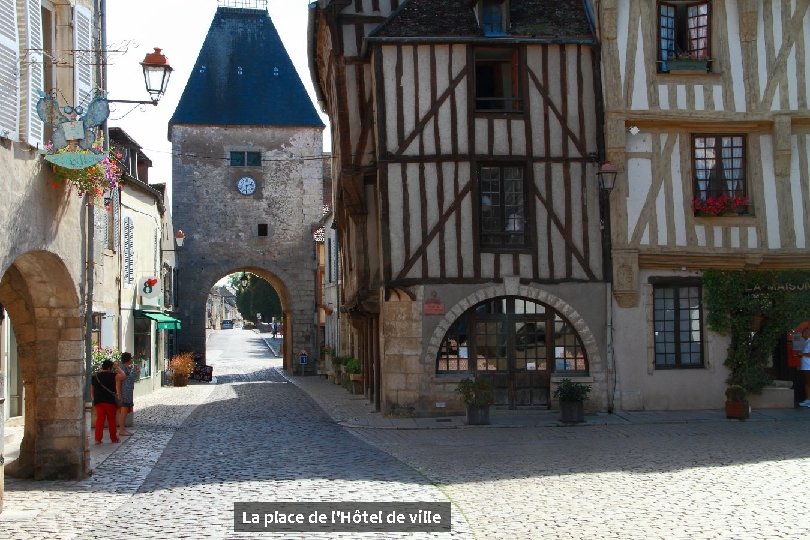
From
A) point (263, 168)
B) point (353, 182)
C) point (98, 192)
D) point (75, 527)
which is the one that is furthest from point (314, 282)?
point (75, 527)

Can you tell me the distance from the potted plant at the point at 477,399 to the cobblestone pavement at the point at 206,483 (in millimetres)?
1945

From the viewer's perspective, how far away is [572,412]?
1527 cm

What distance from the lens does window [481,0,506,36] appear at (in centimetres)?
1681

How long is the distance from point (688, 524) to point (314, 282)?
1094 inches

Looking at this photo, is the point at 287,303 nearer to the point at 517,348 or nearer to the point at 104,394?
the point at 517,348

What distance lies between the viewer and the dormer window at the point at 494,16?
16.8 meters

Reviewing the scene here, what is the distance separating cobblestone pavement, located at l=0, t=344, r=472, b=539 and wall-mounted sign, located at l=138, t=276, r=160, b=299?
904cm

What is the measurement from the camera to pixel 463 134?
16500 millimetres

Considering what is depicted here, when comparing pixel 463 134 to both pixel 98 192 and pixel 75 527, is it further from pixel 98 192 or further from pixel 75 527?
pixel 75 527

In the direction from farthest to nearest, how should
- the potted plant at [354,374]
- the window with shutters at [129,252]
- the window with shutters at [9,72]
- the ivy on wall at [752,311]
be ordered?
1. the window with shutters at [129,252]
2. the potted plant at [354,374]
3. the ivy on wall at [752,311]
4. the window with shutters at [9,72]

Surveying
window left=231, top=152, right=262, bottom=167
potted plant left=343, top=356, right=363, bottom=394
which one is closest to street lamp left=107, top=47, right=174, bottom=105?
potted plant left=343, top=356, right=363, bottom=394

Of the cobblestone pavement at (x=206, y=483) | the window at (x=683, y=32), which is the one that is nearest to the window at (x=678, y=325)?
the window at (x=683, y=32)

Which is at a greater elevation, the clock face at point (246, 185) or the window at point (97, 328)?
the clock face at point (246, 185)

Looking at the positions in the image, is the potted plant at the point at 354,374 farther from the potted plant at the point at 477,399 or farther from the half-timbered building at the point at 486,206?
the potted plant at the point at 477,399
